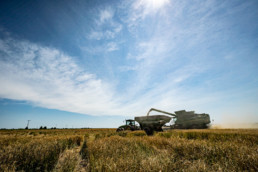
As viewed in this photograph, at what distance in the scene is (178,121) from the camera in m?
15.1

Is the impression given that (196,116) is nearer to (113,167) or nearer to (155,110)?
(155,110)

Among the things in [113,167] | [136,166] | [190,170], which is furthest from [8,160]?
[190,170]

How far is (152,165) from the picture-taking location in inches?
84.5

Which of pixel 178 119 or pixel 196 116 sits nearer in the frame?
pixel 196 116

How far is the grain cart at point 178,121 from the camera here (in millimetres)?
10186

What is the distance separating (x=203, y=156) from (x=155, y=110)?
1243 centimetres

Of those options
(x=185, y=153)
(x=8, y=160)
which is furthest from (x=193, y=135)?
(x=8, y=160)

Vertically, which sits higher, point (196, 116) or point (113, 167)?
point (196, 116)

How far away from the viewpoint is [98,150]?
3.80 meters

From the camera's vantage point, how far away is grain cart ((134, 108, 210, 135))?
1019 centimetres

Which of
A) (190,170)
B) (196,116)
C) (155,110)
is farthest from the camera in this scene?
(155,110)

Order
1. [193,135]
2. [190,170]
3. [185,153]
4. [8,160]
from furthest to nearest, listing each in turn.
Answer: [193,135] < [185,153] < [8,160] < [190,170]

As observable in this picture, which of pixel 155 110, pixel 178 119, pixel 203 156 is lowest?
pixel 203 156

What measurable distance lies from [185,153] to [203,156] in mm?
455
